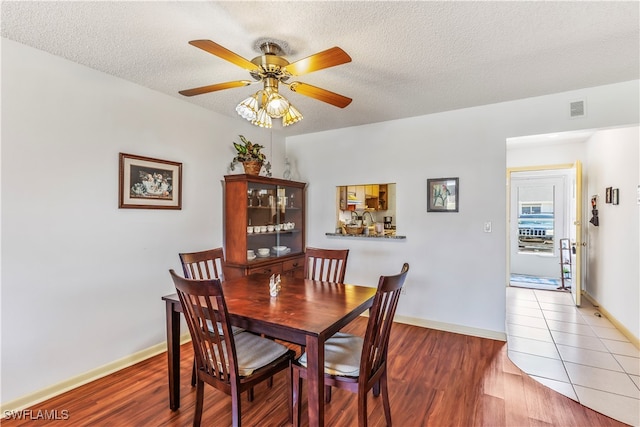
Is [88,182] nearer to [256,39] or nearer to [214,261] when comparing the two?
[214,261]

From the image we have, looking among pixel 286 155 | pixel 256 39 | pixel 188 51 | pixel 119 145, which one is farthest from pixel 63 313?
pixel 286 155

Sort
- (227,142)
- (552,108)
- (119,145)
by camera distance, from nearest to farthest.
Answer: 1. (119,145)
2. (552,108)
3. (227,142)

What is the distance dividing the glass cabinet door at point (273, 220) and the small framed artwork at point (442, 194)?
168 centimetres

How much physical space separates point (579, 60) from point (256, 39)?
7.55 ft

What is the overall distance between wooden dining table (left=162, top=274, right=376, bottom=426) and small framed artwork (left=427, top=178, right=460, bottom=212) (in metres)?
1.70

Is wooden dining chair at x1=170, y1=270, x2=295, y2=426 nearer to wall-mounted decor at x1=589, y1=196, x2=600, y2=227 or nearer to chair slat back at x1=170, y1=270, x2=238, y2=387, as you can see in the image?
chair slat back at x1=170, y1=270, x2=238, y2=387

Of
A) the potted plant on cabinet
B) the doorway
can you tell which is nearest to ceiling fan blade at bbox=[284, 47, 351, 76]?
the potted plant on cabinet

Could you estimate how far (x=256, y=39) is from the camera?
195 cm

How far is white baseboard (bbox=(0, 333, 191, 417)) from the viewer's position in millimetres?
2003

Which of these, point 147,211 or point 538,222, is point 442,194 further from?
point 538,222

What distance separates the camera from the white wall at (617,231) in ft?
10.0

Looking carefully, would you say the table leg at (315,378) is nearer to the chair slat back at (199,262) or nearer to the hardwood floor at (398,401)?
the hardwood floor at (398,401)

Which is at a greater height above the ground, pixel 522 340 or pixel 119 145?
pixel 119 145

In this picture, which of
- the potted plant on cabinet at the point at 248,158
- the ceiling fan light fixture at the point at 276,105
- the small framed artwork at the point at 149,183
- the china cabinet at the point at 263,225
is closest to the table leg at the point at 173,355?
the small framed artwork at the point at 149,183
